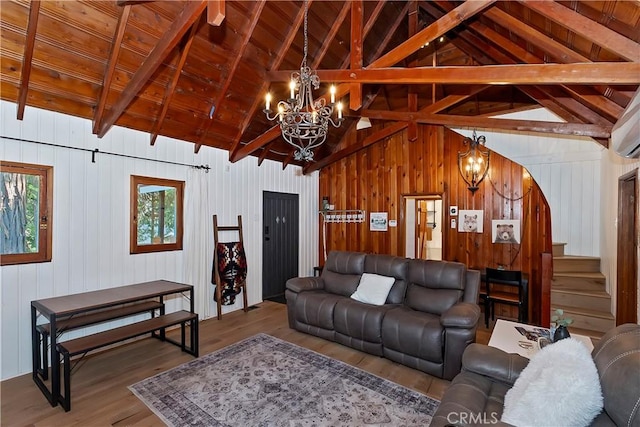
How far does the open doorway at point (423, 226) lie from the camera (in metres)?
6.06

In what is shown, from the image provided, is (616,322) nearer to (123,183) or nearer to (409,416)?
(409,416)

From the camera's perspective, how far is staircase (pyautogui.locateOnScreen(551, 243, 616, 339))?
356 cm

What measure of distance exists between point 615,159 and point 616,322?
1975 mm

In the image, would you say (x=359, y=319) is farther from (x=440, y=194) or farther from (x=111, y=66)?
(x=111, y=66)

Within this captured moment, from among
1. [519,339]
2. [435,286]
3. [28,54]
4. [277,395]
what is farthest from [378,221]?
[28,54]

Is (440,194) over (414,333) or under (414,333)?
over

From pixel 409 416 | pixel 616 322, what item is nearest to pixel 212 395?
pixel 409 416

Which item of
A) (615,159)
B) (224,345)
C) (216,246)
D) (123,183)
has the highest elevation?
(615,159)

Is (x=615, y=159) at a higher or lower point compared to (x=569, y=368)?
higher

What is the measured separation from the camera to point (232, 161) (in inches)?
203

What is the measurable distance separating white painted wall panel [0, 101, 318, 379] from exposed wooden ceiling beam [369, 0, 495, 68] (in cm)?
309

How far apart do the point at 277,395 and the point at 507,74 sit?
3515 mm

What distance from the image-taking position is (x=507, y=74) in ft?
8.79

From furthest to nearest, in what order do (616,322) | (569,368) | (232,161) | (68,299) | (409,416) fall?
(232,161) < (616,322) < (68,299) < (409,416) < (569,368)
